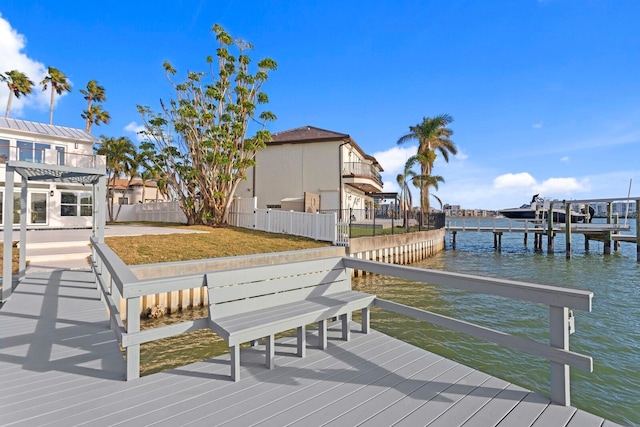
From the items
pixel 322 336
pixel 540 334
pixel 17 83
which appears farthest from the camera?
pixel 17 83

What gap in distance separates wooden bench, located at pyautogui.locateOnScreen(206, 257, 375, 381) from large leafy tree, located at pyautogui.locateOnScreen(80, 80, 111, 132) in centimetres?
3968

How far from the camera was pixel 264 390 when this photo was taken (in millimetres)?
2697

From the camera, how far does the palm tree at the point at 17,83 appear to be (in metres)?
27.8

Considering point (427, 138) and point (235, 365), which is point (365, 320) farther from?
point (427, 138)

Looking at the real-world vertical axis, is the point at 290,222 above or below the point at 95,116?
below

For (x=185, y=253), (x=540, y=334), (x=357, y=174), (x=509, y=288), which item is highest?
(x=357, y=174)

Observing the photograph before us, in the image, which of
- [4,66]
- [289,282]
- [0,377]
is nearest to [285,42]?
[289,282]

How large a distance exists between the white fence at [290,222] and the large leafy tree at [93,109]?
83.8 feet

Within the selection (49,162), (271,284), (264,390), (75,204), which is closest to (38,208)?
(75,204)

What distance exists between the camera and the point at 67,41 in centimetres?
1731

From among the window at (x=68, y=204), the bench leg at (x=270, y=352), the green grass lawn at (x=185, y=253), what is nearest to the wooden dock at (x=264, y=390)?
the bench leg at (x=270, y=352)

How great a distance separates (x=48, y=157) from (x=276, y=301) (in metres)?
22.1

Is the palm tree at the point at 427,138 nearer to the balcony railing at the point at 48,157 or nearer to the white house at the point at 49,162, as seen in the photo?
the balcony railing at the point at 48,157

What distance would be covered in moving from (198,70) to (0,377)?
19.3m
